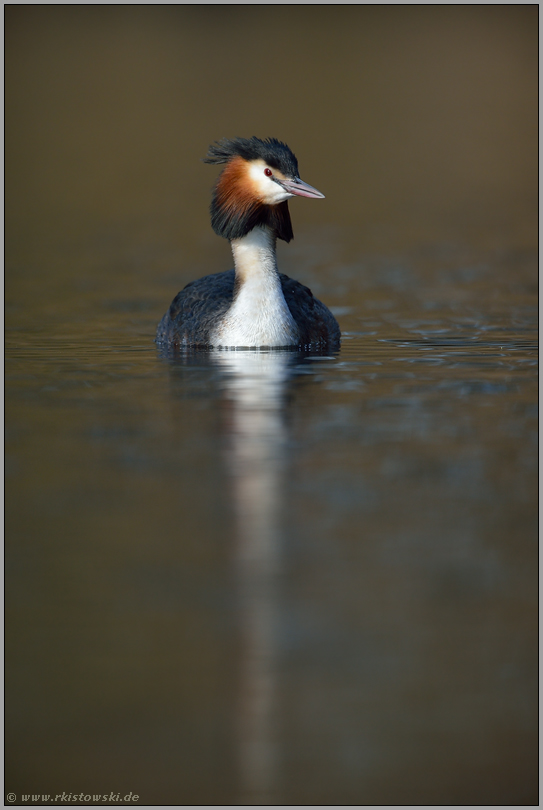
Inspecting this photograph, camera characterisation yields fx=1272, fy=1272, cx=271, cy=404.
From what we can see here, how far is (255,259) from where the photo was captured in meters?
10.4

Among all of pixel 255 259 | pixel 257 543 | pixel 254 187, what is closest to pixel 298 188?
pixel 254 187

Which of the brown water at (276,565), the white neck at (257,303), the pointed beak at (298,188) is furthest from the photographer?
the white neck at (257,303)

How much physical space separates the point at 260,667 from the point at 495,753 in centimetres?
88

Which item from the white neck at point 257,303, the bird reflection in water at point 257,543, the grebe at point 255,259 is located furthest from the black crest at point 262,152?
the bird reflection in water at point 257,543

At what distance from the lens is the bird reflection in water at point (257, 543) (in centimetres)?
401

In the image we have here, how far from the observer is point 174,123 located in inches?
1278

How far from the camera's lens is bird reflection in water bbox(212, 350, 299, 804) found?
4008mm

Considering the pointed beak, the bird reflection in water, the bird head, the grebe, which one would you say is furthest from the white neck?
the bird reflection in water

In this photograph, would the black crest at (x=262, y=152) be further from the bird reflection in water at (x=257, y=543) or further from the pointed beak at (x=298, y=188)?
the bird reflection in water at (x=257, y=543)

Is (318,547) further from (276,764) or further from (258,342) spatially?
(258,342)

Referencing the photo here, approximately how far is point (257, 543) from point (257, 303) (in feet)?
16.6

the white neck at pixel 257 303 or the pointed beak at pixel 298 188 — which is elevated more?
the pointed beak at pixel 298 188

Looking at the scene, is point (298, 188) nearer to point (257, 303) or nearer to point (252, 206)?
point (252, 206)

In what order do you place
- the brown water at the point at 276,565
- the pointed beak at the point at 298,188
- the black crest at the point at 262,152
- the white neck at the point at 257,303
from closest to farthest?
the brown water at the point at 276,565 < the pointed beak at the point at 298,188 < the black crest at the point at 262,152 < the white neck at the point at 257,303
